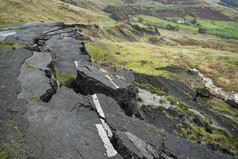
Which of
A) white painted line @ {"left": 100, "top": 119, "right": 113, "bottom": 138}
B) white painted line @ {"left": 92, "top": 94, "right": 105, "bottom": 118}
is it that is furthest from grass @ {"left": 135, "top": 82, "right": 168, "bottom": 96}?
white painted line @ {"left": 100, "top": 119, "right": 113, "bottom": 138}

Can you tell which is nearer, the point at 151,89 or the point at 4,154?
the point at 4,154

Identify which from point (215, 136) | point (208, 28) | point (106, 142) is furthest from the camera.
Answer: point (208, 28)

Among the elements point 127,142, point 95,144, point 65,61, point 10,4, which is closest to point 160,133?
point 127,142

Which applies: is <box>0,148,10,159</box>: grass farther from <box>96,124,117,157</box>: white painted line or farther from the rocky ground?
<box>96,124,117,157</box>: white painted line

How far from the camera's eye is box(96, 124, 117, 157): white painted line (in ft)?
21.5

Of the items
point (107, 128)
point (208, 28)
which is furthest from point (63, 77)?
point (208, 28)

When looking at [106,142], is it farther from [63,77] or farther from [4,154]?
[63,77]

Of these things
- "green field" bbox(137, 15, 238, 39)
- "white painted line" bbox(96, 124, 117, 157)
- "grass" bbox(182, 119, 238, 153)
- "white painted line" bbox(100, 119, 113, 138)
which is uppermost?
"green field" bbox(137, 15, 238, 39)

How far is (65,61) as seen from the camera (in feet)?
59.2

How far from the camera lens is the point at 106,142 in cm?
705

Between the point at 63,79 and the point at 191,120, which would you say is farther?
the point at 191,120

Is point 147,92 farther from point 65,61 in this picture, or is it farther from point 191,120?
point 65,61

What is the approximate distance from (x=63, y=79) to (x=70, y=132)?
27.2ft

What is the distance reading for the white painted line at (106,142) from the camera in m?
6.55
